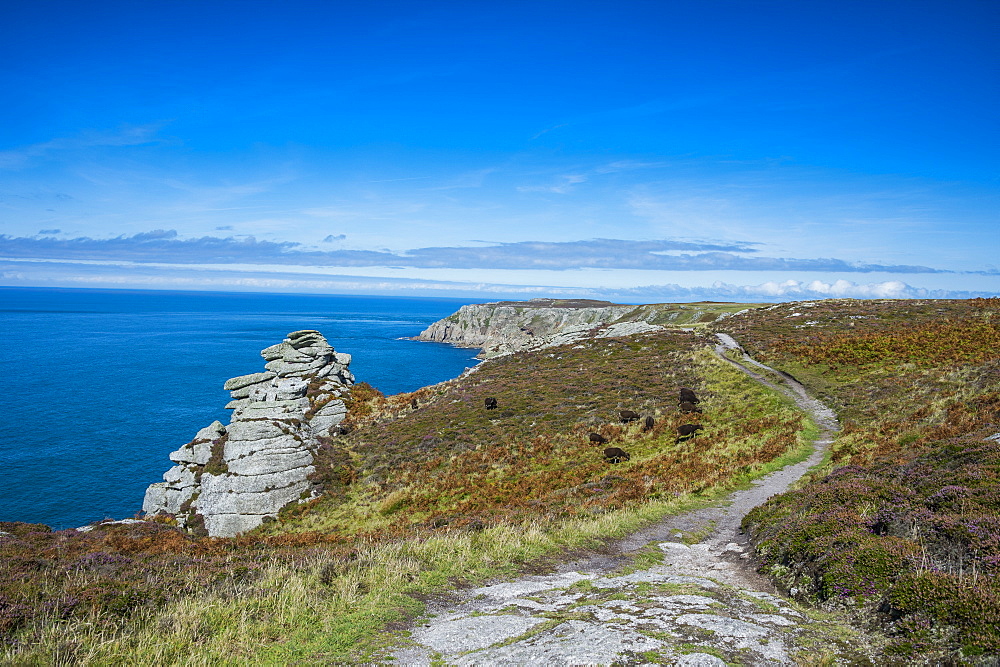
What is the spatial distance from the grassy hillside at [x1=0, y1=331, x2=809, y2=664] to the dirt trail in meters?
1.18

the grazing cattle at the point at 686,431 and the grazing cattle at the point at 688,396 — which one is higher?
the grazing cattle at the point at 688,396

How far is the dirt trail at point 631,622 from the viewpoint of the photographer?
22.8 feet

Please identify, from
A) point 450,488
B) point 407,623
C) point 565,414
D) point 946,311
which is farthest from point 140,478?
point 946,311

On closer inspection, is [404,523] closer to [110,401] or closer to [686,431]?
[686,431]

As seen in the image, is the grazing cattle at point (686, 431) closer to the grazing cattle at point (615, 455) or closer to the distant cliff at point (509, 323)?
the grazing cattle at point (615, 455)

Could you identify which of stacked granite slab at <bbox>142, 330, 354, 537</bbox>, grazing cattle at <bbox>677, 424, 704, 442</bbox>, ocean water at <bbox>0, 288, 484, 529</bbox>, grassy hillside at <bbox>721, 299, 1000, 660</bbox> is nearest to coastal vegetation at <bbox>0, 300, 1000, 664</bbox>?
grassy hillside at <bbox>721, 299, 1000, 660</bbox>

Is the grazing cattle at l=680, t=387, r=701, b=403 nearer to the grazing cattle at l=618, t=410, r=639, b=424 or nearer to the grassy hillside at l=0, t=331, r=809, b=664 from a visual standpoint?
the grassy hillside at l=0, t=331, r=809, b=664

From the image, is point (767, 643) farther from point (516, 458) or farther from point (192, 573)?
point (516, 458)

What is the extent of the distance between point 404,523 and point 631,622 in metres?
16.6

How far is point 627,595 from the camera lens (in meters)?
9.63

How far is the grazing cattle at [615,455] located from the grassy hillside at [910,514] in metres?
9.97

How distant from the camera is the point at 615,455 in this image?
2711 centimetres

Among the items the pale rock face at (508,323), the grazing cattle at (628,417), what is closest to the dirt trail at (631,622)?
the grazing cattle at (628,417)

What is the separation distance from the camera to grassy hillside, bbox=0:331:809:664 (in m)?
8.13
